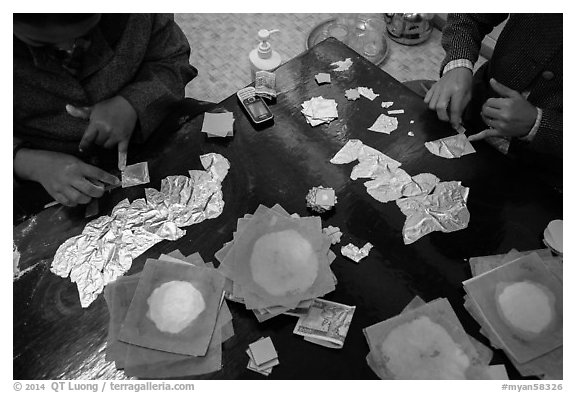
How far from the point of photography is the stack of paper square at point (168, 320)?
777 mm

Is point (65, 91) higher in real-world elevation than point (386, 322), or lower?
higher

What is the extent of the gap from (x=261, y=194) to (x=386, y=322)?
14.6 inches

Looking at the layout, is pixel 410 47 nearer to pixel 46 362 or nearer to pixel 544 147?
pixel 544 147

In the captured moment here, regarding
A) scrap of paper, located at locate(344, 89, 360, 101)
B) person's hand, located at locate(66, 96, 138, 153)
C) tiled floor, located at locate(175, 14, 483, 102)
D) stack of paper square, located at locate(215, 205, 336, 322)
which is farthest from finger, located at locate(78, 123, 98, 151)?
tiled floor, located at locate(175, 14, 483, 102)

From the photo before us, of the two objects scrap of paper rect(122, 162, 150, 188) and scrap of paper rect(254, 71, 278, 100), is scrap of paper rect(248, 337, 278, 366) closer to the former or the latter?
scrap of paper rect(122, 162, 150, 188)

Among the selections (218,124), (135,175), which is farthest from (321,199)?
(135,175)

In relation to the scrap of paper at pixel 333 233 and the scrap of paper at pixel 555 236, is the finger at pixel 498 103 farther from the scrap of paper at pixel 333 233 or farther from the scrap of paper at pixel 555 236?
the scrap of paper at pixel 333 233

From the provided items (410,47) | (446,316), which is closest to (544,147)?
(446,316)

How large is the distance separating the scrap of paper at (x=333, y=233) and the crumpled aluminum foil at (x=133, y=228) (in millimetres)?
230

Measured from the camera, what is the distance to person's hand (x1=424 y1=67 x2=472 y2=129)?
42.1 inches

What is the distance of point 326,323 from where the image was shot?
81cm

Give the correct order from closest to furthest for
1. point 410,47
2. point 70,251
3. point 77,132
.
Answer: point 70,251 → point 77,132 → point 410,47

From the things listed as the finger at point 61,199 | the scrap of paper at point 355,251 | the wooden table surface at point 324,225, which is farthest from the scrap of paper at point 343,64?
the finger at point 61,199

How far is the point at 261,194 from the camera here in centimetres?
97
